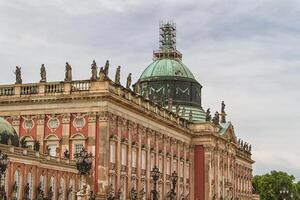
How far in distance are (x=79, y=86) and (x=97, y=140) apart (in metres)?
5.29

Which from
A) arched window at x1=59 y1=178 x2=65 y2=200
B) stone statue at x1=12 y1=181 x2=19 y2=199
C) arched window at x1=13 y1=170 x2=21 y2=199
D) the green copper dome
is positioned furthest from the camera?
the green copper dome

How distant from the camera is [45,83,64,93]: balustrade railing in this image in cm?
6025

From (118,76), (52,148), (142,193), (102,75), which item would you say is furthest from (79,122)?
(142,193)

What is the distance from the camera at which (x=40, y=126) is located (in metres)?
60.7

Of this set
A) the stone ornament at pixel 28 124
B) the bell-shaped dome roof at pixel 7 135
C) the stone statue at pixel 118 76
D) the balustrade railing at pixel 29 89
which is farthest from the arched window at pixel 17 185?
the stone statue at pixel 118 76

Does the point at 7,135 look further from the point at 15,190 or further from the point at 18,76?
the point at 18,76

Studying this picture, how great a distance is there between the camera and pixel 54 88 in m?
60.5

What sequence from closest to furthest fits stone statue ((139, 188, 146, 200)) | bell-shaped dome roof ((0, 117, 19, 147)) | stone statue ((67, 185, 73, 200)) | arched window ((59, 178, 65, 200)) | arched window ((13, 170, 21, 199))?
1. arched window ((13, 170, 21, 199))
2. bell-shaped dome roof ((0, 117, 19, 147))
3. arched window ((59, 178, 65, 200))
4. stone statue ((67, 185, 73, 200))
5. stone statue ((139, 188, 146, 200))

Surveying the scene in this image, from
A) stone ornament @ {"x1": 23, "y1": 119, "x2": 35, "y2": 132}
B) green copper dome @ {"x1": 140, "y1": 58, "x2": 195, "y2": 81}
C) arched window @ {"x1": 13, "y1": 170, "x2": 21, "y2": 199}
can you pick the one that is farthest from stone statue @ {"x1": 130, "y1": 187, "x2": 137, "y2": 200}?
green copper dome @ {"x1": 140, "y1": 58, "x2": 195, "y2": 81}

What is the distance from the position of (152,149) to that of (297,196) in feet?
276

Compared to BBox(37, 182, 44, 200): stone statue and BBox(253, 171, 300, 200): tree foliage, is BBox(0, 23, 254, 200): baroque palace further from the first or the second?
BBox(253, 171, 300, 200): tree foliage

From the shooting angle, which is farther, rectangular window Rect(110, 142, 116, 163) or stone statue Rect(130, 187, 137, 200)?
→ stone statue Rect(130, 187, 137, 200)

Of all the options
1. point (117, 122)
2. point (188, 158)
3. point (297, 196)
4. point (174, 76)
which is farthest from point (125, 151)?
point (297, 196)

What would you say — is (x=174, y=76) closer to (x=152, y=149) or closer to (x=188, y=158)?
(x=188, y=158)
